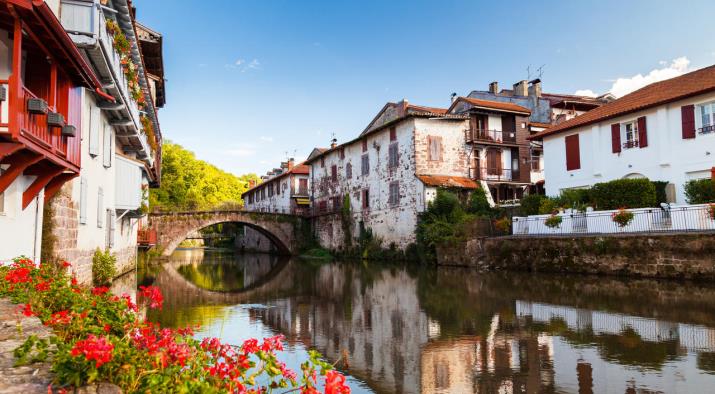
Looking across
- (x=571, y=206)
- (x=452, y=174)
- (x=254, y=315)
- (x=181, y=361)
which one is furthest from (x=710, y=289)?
(x=452, y=174)

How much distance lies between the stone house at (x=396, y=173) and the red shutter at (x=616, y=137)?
8.75 m

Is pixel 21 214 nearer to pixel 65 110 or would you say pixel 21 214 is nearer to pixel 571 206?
pixel 65 110

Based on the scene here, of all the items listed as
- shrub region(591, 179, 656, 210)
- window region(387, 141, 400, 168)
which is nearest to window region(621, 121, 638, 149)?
shrub region(591, 179, 656, 210)

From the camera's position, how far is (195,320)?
11.4m

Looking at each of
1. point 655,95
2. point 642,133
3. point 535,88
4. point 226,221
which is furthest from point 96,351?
point 535,88

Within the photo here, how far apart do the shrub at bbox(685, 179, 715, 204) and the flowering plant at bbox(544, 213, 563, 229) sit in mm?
4740

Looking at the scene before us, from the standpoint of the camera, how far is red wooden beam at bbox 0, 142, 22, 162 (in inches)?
282

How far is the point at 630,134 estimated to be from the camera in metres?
24.3

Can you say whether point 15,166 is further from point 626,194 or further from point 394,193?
point 394,193

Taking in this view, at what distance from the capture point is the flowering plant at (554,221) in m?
21.9

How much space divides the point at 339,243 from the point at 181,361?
36.9 metres

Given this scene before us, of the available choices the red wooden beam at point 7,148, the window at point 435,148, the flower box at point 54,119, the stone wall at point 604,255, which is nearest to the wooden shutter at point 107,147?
the flower box at point 54,119

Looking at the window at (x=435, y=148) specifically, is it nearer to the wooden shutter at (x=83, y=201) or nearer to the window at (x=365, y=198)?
the window at (x=365, y=198)

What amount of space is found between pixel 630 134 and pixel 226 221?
92.2 feet
